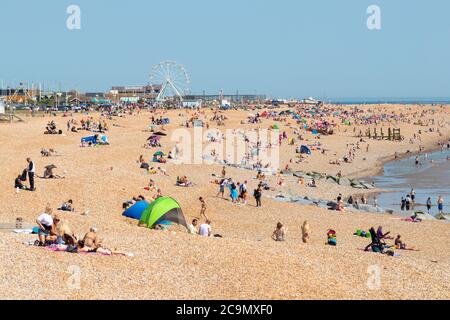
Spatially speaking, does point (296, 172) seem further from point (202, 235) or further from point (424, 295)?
point (424, 295)

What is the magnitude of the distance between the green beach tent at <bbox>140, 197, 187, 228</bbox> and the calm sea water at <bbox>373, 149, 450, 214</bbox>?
1180 cm

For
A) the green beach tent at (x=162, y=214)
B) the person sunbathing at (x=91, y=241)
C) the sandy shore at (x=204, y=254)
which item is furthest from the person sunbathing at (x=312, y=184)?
the person sunbathing at (x=91, y=241)

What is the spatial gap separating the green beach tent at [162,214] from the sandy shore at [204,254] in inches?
18.7

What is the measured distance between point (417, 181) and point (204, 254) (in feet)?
77.1

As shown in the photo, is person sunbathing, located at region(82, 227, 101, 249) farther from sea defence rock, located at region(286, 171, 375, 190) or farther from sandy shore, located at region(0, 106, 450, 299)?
sea defence rock, located at region(286, 171, 375, 190)

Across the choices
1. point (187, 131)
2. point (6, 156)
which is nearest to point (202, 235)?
point (6, 156)

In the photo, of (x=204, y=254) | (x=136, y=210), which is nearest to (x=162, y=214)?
Answer: (x=136, y=210)

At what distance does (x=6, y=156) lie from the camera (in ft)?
83.5

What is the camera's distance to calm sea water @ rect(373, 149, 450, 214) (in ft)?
89.4

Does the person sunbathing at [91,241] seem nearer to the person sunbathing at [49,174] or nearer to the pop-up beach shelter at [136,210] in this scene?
the pop-up beach shelter at [136,210]

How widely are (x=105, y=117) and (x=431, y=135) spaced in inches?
1211
